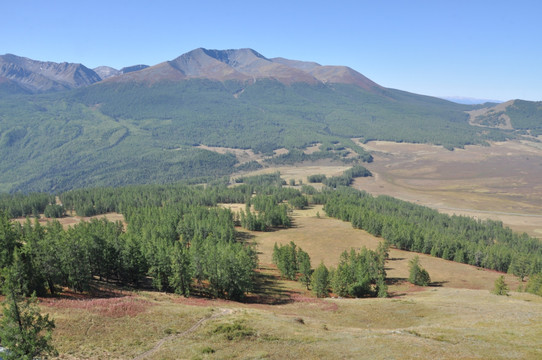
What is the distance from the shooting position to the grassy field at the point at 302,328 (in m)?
43.1

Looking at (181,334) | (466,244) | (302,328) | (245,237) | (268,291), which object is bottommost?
(245,237)

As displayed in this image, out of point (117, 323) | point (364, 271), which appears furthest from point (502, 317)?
point (117, 323)

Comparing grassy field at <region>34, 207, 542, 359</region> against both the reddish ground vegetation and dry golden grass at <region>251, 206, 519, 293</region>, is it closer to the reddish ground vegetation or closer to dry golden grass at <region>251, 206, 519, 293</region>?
the reddish ground vegetation

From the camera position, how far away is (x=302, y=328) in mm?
54406

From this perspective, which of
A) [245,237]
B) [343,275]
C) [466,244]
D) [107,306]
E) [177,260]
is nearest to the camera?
[107,306]

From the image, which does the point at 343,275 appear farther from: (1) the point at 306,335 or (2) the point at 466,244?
(2) the point at 466,244

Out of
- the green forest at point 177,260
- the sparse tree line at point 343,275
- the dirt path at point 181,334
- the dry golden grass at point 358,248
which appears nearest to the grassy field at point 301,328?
the dirt path at point 181,334

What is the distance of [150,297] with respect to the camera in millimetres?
71375

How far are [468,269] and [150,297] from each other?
128 meters

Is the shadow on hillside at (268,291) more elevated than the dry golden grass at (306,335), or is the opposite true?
the dry golden grass at (306,335)

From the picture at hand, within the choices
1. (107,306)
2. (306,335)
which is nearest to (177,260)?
(107,306)

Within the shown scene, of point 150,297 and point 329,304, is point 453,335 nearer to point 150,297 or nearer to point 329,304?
point 329,304

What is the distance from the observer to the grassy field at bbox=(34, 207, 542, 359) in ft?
141

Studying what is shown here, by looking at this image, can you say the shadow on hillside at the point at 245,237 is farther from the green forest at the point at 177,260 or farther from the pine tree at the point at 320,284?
the pine tree at the point at 320,284
